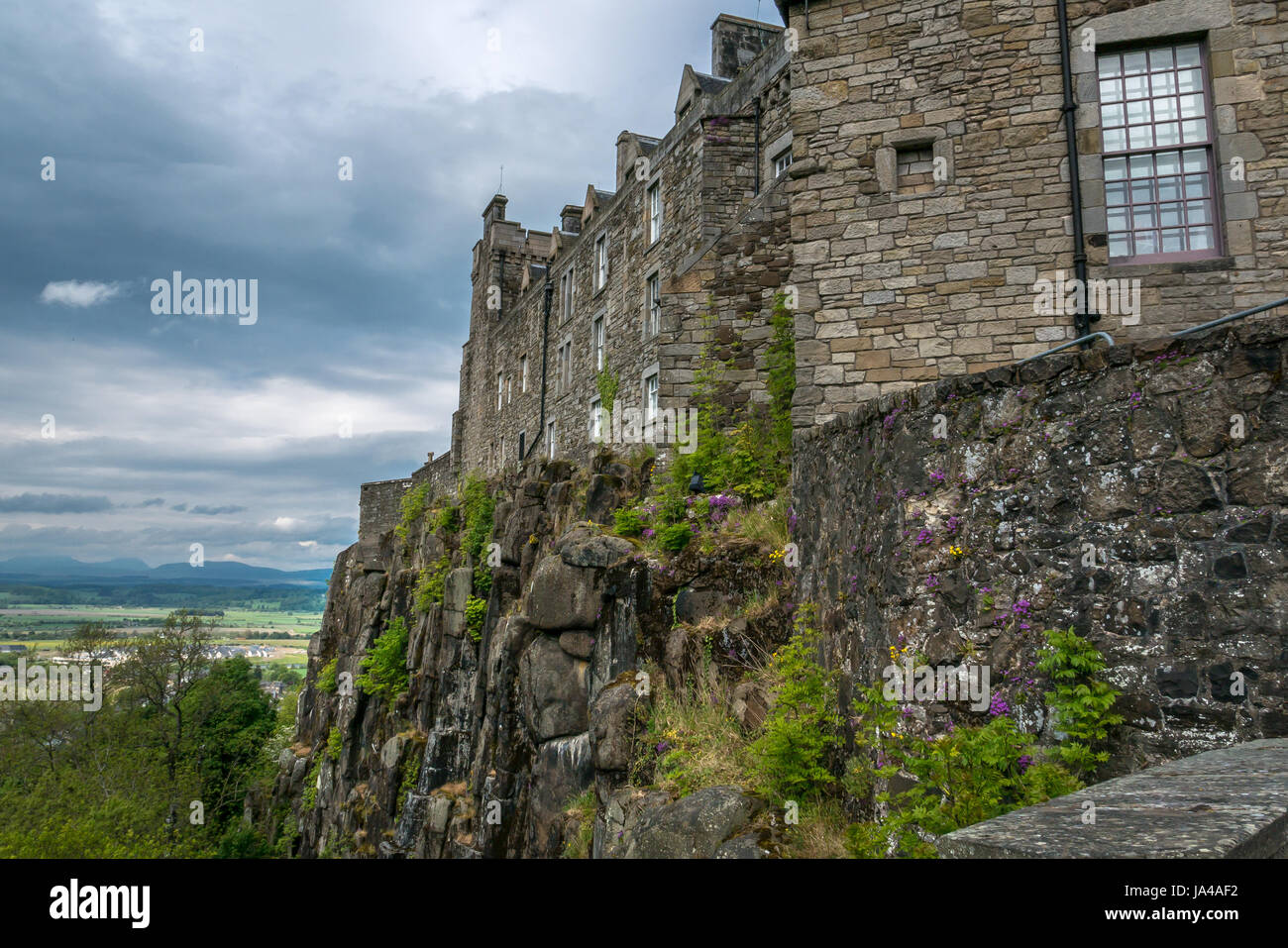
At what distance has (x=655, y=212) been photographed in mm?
20469

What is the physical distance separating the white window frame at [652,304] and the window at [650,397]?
1120mm

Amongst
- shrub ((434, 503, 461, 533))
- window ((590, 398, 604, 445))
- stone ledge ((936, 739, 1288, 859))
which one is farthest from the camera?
shrub ((434, 503, 461, 533))

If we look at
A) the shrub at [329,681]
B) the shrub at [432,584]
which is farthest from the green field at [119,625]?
the shrub at [432,584]

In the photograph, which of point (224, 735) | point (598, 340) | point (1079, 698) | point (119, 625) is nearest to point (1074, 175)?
point (1079, 698)

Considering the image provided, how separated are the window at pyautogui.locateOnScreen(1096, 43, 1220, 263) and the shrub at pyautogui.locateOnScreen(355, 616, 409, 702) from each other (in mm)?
20876

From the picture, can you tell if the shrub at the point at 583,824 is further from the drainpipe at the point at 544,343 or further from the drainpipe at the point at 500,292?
the drainpipe at the point at 500,292

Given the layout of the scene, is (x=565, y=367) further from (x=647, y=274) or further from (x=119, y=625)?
(x=119, y=625)

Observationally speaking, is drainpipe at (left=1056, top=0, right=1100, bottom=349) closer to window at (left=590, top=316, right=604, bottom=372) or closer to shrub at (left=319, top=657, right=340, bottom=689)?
window at (left=590, top=316, right=604, bottom=372)

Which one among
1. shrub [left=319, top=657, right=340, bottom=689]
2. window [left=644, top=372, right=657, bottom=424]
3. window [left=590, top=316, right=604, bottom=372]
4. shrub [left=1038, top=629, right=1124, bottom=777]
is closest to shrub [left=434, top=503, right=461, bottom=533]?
window [left=590, top=316, right=604, bottom=372]

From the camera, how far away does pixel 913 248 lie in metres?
9.49

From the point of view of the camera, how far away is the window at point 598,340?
24.0m

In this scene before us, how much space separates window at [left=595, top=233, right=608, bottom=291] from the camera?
79.3 feet
